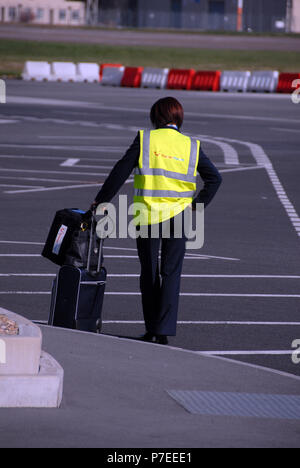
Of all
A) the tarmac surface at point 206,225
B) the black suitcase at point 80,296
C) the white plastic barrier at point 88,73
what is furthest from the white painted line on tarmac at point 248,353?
the white plastic barrier at point 88,73

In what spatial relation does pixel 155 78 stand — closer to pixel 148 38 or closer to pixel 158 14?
pixel 148 38

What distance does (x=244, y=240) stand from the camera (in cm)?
1487

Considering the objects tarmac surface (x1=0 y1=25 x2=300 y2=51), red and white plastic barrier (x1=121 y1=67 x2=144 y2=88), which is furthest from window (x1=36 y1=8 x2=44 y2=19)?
red and white plastic barrier (x1=121 y1=67 x2=144 y2=88)

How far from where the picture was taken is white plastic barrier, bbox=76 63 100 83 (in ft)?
226

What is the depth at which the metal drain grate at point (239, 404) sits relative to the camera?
6.71 metres

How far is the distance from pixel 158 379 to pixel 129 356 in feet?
2.10

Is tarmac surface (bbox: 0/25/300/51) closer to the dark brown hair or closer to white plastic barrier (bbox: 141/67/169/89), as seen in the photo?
white plastic barrier (bbox: 141/67/169/89)

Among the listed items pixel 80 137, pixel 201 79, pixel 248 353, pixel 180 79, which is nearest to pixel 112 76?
pixel 180 79

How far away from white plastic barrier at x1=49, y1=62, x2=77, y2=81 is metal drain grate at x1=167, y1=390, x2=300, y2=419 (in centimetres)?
6196

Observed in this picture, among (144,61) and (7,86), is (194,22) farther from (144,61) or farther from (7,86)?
(7,86)

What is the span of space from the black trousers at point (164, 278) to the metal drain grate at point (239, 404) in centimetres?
180

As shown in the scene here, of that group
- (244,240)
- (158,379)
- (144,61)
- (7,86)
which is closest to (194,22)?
(144,61)

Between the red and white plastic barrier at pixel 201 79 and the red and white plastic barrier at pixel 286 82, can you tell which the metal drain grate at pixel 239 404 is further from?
the red and white plastic barrier at pixel 286 82

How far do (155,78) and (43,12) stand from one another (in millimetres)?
59670
